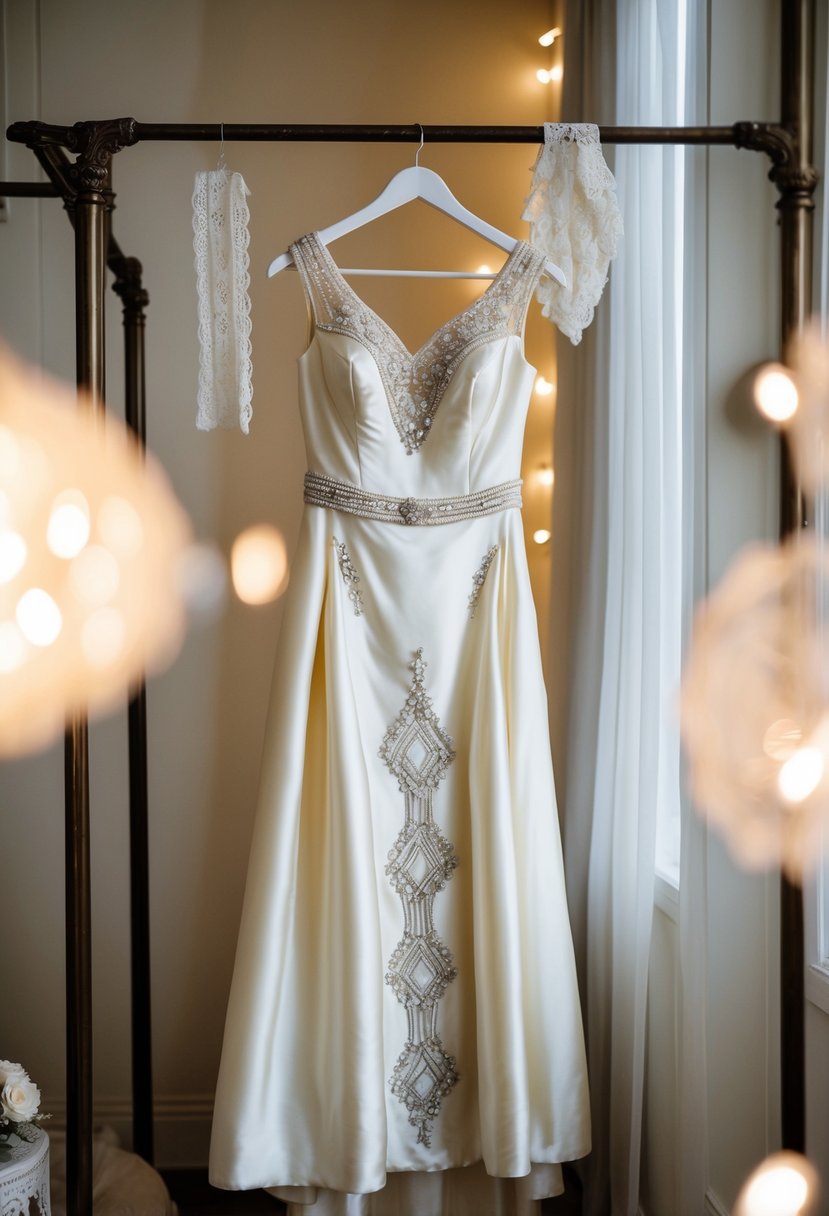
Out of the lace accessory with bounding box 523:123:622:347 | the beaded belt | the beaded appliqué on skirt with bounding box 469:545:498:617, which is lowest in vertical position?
the beaded appliqué on skirt with bounding box 469:545:498:617

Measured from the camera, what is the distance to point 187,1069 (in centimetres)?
250

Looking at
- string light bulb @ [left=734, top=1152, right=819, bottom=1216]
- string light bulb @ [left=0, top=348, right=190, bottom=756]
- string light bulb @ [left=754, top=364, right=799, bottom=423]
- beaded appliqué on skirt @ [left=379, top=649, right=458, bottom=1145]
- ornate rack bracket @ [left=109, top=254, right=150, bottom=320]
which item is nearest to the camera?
string light bulb @ [left=734, top=1152, right=819, bottom=1216]

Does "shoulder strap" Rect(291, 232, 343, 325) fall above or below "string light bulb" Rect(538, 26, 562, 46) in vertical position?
below

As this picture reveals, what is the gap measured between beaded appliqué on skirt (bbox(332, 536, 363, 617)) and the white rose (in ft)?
3.42

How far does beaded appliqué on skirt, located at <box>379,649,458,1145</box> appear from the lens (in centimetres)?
171

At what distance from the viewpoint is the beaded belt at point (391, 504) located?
171 centimetres

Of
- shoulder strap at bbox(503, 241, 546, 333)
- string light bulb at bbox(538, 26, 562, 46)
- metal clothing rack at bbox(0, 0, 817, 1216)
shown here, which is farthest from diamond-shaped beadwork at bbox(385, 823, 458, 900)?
string light bulb at bbox(538, 26, 562, 46)

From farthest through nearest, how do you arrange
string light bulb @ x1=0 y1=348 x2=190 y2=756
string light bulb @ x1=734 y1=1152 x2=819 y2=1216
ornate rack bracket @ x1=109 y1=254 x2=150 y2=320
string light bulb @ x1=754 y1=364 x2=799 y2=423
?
string light bulb @ x1=0 y1=348 x2=190 y2=756, ornate rack bracket @ x1=109 y1=254 x2=150 y2=320, string light bulb @ x1=754 y1=364 x2=799 y2=423, string light bulb @ x1=734 y1=1152 x2=819 y2=1216

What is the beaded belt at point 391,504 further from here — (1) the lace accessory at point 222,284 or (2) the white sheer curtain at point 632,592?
(2) the white sheer curtain at point 632,592

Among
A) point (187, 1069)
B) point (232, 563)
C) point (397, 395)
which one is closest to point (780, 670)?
point (397, 395)

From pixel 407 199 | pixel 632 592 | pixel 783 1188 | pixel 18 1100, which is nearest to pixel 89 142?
pixel 407 199

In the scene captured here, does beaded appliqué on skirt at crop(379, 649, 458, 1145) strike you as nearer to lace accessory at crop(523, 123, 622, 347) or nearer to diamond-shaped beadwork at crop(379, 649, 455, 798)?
diamond-shaped beadwork at crop(379, 649, 455, 798)

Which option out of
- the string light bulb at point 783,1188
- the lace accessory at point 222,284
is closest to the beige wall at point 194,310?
the lace accessory at point 222,284

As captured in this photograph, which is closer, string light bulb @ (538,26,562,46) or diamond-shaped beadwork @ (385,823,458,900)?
diamond-shaped beadwork @ (385,823,458,900)
